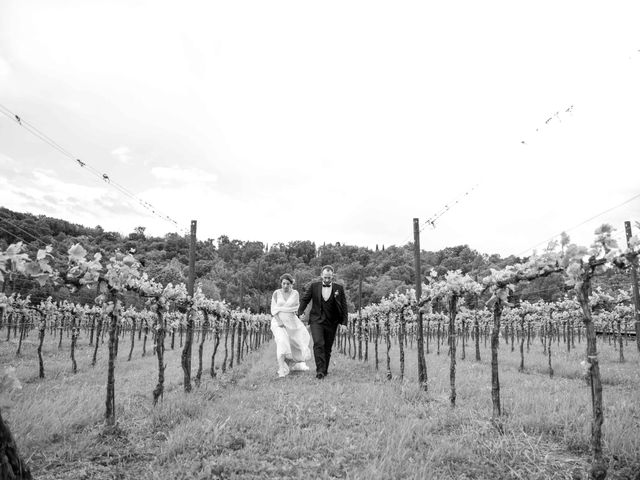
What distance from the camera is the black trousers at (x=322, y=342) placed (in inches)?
382

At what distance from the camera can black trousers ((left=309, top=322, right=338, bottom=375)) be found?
9711 mm

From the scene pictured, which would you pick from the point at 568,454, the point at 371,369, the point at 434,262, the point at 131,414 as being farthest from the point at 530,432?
the point at 434,262

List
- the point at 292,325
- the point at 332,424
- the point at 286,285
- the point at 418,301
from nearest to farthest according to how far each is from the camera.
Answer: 1. the point at 332,424
2. the point at 418,301
3. the point at 286,285
4. the point at 292,325

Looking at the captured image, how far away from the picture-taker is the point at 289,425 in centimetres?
515

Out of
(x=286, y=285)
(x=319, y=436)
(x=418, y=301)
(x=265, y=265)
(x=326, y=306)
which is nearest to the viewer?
(x=319, y=436)

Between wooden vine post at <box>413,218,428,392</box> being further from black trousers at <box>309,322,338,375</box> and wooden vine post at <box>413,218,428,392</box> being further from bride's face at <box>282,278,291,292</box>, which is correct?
bride's face at <box>282,278,291,292</box>

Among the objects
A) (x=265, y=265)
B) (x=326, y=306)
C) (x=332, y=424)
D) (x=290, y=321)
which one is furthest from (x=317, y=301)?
(x=265, y=265)

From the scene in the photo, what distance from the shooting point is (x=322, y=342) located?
9.95m

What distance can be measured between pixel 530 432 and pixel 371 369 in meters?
A: 7.13

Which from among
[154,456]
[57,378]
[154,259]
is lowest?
[57,378]

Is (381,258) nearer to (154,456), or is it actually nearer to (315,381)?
(315,381)

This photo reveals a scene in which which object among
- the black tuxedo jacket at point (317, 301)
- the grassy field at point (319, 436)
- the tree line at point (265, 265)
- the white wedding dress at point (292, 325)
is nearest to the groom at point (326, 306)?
the black tuxedo jacket at point (317, 301)

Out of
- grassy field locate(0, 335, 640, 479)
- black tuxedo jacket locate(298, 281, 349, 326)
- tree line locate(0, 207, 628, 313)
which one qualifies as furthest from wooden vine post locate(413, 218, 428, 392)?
tree line locate(0, 207, 628, 313)

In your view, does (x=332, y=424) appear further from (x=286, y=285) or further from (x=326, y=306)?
(x=286, y=285)
